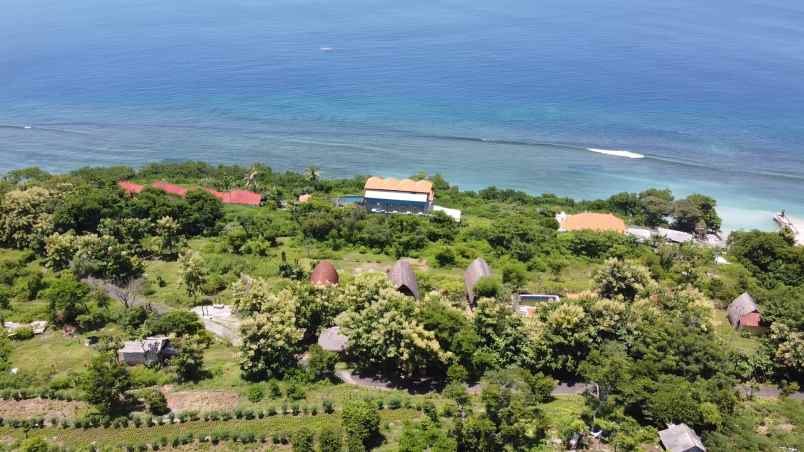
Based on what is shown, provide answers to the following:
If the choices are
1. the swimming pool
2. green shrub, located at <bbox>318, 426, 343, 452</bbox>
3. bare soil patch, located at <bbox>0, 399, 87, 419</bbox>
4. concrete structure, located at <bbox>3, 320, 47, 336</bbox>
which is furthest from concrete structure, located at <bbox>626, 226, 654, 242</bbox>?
concrete structure, located at <bbox>3, 320, 47, 336</bbox>

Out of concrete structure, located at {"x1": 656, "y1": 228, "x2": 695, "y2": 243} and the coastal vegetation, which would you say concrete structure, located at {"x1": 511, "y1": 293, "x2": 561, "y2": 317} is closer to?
the coastal vegetation

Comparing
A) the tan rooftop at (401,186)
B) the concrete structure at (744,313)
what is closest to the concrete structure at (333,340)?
the concrete structure at (744,313)

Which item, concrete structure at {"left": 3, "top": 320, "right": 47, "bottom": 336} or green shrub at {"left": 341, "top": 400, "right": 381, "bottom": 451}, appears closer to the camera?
green shrub at {"left": 341, "top": 400, "right": 381, "bottom": 451}

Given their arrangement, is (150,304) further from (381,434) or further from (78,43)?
(78,43)

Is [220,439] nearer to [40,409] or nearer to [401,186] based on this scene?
[40,409]

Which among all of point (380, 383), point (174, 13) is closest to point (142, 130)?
point (380, 383)

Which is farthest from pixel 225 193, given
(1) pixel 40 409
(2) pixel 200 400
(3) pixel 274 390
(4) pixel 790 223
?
(4) pixel 790 223
